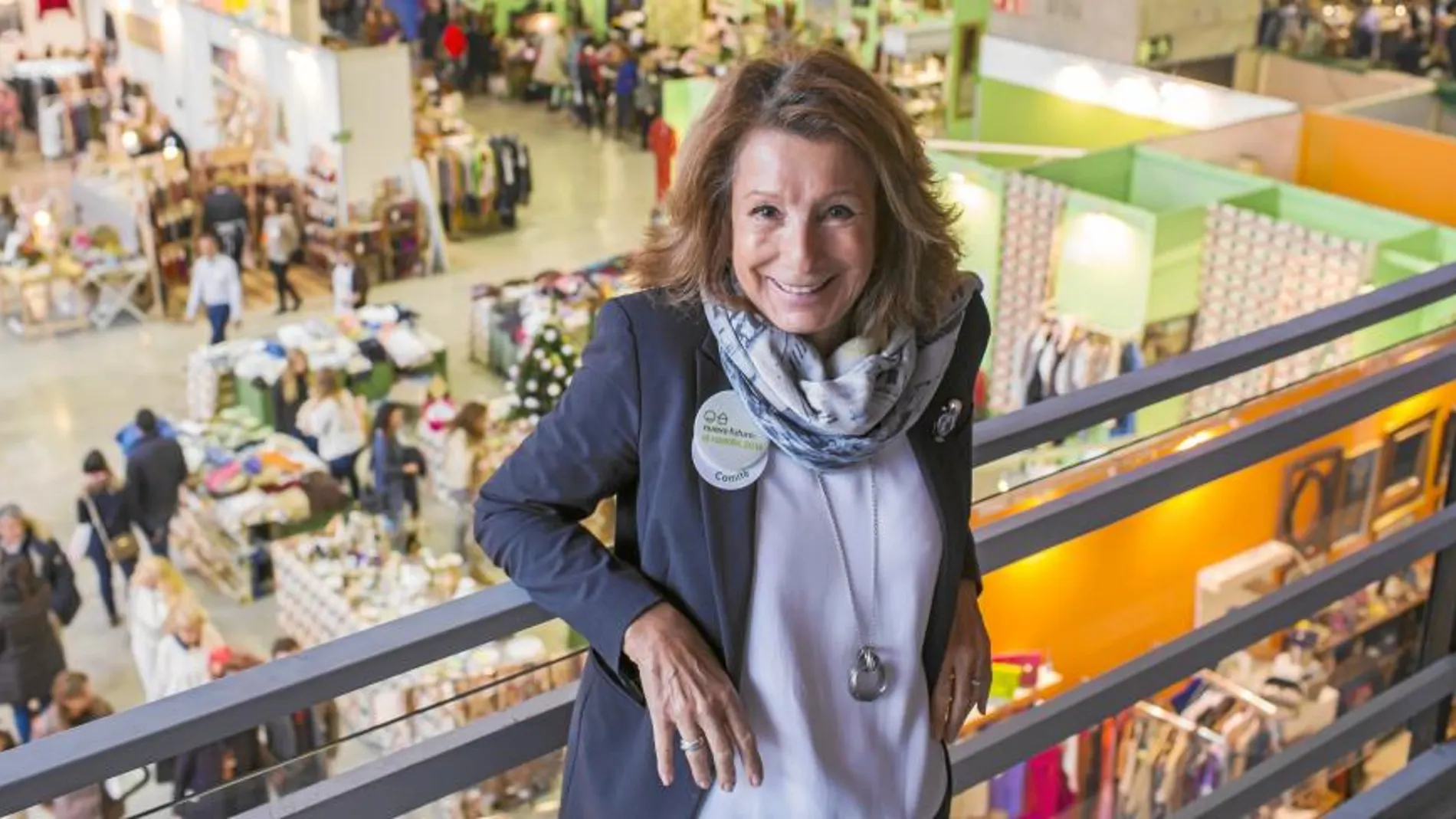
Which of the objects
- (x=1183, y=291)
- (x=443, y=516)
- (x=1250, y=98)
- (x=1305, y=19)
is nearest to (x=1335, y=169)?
(x=1250, y=98)

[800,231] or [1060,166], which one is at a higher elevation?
[800,231]

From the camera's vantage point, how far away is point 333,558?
8.19 metres

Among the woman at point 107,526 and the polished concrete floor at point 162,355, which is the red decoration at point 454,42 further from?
Answer: the woman at point 107,526

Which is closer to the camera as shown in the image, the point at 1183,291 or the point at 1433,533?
the point at 1433,533

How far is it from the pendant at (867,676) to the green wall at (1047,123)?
10.2 metres

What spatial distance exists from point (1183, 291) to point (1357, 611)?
657 cm

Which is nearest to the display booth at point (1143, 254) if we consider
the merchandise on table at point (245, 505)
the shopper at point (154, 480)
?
the merchandise on table at point (245, 505)

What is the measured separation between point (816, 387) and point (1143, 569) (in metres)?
1.38

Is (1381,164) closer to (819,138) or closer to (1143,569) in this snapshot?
(1143,569)

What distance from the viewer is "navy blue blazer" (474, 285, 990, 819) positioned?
1523mm

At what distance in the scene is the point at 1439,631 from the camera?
9.98 feet

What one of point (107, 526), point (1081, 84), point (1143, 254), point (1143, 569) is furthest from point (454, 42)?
point (1143, 569)

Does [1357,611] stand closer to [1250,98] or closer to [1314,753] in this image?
[1314,753]

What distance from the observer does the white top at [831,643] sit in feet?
5.15
